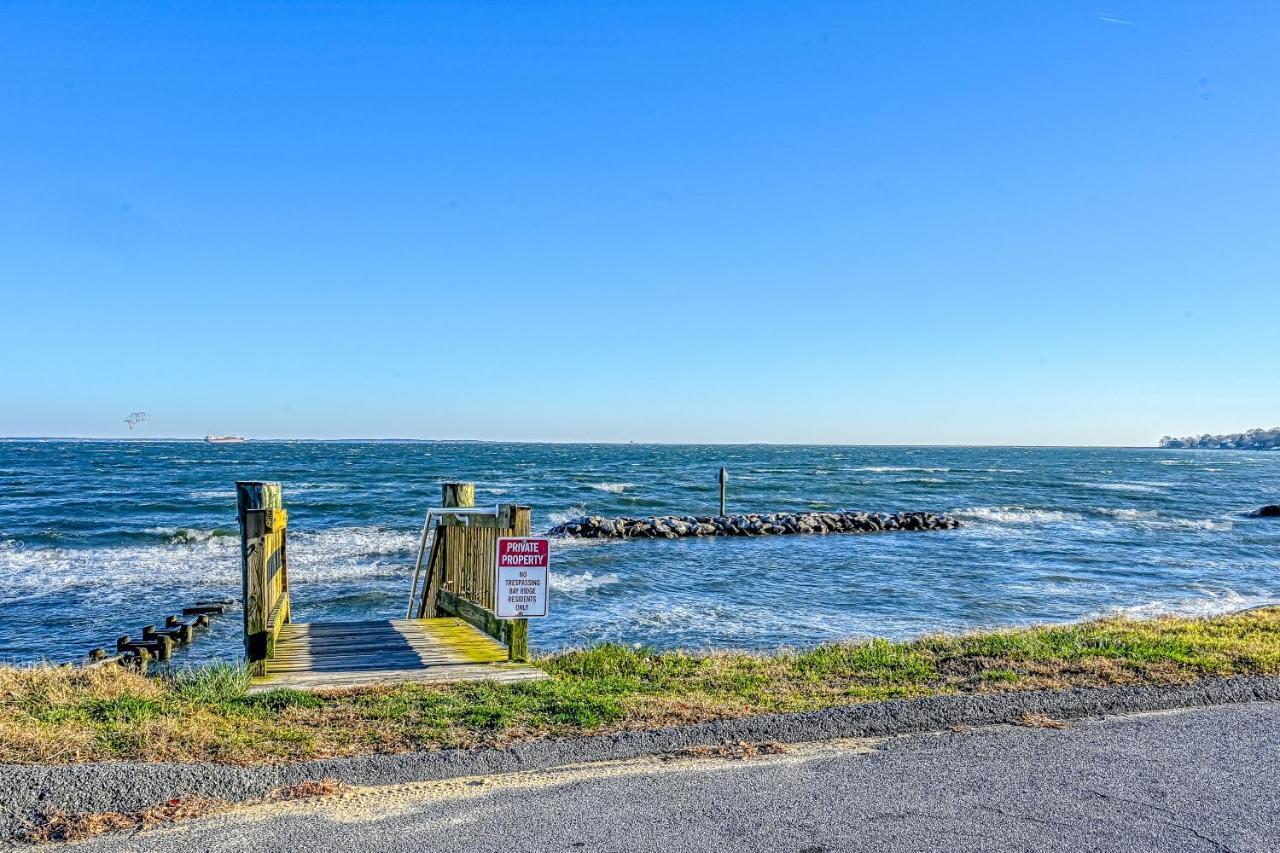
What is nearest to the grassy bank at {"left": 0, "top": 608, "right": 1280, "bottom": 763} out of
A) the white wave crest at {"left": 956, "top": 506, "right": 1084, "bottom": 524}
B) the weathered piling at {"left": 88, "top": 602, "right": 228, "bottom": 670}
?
the weathered piling at {"left": 88, "top": 602, "right": 228, "bottom": 670}

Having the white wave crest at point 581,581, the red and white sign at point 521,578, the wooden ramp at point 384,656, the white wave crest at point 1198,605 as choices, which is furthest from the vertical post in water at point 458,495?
the white wave crest at point 1198,605

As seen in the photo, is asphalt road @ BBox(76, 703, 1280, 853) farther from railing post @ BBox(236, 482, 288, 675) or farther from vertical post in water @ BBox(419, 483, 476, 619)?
vertical post in water @ BBox(419, 483, 476, 619)

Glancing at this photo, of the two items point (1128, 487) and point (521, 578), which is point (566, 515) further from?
point (1128, 487)

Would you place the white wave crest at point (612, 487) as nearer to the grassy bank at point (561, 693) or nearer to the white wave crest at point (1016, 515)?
the white wave crest at point (1016, 515)

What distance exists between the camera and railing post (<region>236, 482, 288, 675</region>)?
780 cm

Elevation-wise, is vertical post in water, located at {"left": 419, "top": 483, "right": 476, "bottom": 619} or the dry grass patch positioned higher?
vertical post in water, located at {"left": 419, "top": 483, "right": 476, "bottom": 619}

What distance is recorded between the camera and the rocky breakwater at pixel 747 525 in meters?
28.8

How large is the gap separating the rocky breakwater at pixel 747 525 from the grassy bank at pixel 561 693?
1967 centimetres

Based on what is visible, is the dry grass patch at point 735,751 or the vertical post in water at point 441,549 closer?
the dry grass patch at point 735,751

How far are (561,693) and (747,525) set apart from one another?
23.8 metres

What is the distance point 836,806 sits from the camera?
184 inches

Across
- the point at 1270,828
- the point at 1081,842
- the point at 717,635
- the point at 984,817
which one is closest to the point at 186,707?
the point at 984,817

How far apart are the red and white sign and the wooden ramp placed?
0.48 metres

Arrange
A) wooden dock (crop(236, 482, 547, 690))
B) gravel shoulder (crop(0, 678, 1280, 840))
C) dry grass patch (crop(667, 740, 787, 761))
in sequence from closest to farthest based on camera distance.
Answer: gravel shoulder (crop(0, 678, 1280, 840))
dry grass patch (crop(667, 740, 787, 761))
wooden dock (crop(236, 482, 547, 690))
